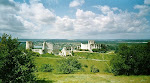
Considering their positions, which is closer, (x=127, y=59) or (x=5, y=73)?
(x=5, y=73)

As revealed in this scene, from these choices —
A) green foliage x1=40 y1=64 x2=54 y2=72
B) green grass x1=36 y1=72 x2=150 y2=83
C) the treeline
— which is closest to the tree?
green grass x1=36 y1=72 x2=150 y2=83

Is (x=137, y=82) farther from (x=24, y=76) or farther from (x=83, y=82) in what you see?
(x=24, y=76)

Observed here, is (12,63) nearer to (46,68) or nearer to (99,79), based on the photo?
(99,79)

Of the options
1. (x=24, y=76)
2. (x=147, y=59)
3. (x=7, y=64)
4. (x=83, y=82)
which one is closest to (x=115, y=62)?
(x=147, y=59)

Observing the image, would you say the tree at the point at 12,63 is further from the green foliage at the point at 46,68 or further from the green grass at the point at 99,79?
the green foliage at the point at 46,68

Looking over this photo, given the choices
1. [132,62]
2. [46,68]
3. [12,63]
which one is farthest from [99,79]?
[46,68]

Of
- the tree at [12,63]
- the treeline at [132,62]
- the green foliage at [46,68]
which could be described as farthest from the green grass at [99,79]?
the green foliage at [46,68]
